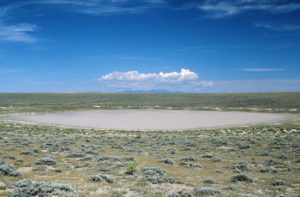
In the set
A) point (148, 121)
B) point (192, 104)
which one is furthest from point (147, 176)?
point (192, 104)

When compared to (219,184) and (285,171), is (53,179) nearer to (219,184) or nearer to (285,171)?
(219,184)

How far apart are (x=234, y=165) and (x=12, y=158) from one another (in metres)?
13.7

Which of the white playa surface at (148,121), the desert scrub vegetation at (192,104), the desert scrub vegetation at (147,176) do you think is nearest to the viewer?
the desert scrub vegetation at (147,176)

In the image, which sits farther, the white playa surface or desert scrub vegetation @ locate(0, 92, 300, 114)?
desert scrub vegetation @ locate(0, 92, 300, 114)

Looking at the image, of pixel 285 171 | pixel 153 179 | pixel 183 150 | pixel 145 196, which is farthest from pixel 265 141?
pixel 145 196

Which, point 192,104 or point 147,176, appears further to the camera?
point 192,104

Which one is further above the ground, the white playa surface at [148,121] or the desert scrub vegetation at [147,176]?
the desert scrub vegetation at [147,176]

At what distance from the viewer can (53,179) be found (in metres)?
9.96

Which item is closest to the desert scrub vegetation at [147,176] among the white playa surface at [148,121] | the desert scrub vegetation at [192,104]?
the white playa surface at [148,121]

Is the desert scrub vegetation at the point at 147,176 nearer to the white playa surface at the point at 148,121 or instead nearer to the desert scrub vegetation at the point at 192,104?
the white playa surface at the point at 148,121

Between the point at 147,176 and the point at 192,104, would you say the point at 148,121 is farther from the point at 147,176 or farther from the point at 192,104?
the point at 192,104

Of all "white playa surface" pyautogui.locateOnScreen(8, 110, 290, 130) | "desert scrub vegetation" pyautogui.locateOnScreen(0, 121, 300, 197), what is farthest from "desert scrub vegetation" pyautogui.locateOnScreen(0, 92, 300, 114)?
"desert scrub vegetation" pyautogui.locateOnScreen(0, 121, 300, 197)

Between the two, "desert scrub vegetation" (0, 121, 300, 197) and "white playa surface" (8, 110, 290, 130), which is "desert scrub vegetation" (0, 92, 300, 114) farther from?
"desert scrub vegetation" (0, 121, 300, 197)

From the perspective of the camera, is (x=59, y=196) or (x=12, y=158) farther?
(x=12, y=158)
